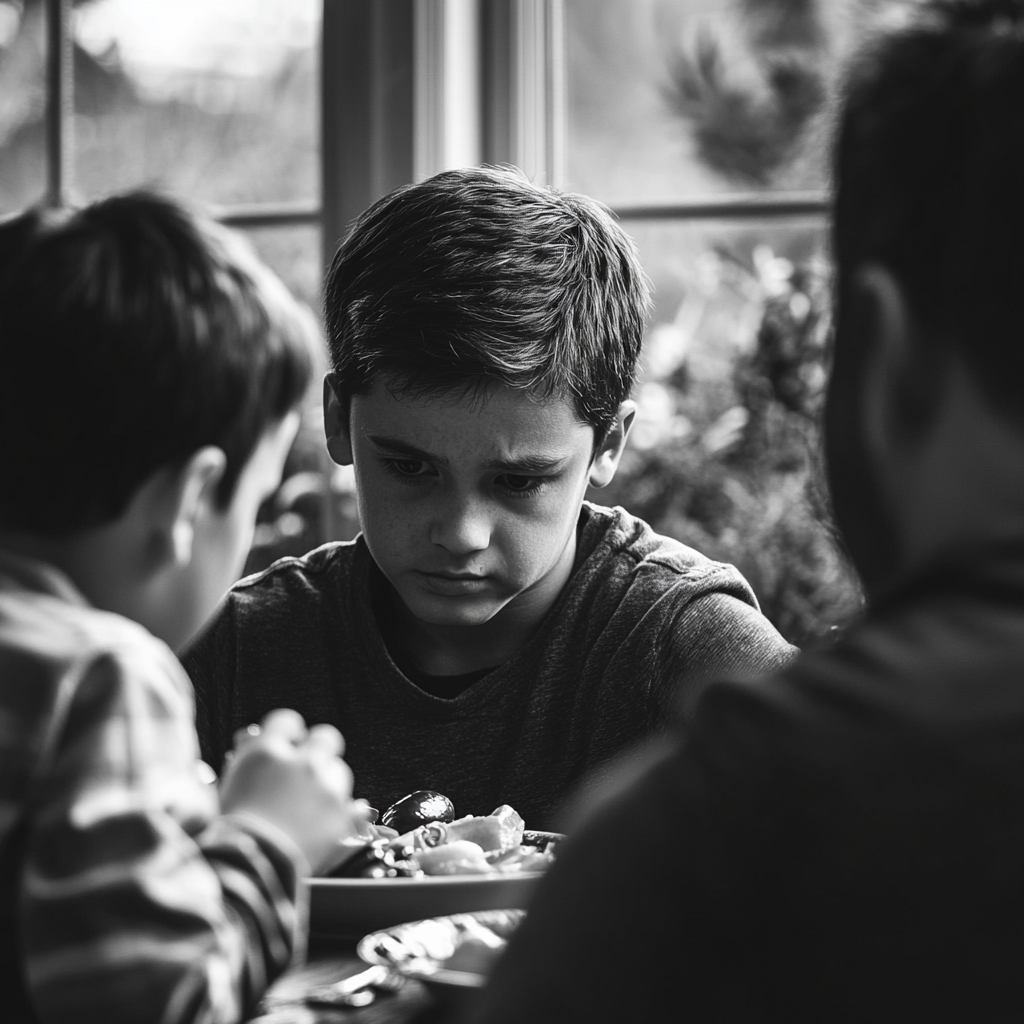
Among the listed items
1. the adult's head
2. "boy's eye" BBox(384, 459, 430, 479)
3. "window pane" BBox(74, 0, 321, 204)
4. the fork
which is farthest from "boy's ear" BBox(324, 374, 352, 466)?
"window pane" BBox(74, 0, 321, 204)

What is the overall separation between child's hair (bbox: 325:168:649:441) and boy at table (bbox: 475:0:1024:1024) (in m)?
0.78

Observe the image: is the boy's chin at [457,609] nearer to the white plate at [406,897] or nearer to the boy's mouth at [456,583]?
the boy's mouth at [456,583]

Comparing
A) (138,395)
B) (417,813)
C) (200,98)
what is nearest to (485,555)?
(417,813)

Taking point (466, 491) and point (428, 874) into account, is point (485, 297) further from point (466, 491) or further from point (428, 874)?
point (428, 874)

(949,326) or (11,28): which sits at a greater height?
(11,28)

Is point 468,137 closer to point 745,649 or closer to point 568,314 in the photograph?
point 568,314

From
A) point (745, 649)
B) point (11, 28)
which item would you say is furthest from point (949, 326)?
point (11, 28)

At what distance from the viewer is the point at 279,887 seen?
711 mm

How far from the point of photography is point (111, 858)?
2.09ft

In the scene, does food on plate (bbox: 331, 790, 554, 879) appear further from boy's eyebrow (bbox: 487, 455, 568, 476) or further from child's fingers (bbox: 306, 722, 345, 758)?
boy's eyebrow (bbox: 487, 455, 568, 476)

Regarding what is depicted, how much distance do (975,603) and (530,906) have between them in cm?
20

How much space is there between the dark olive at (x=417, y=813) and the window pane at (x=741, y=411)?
3.56ft

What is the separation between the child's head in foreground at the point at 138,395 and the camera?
74 centimetres

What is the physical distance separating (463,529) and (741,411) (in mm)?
982
